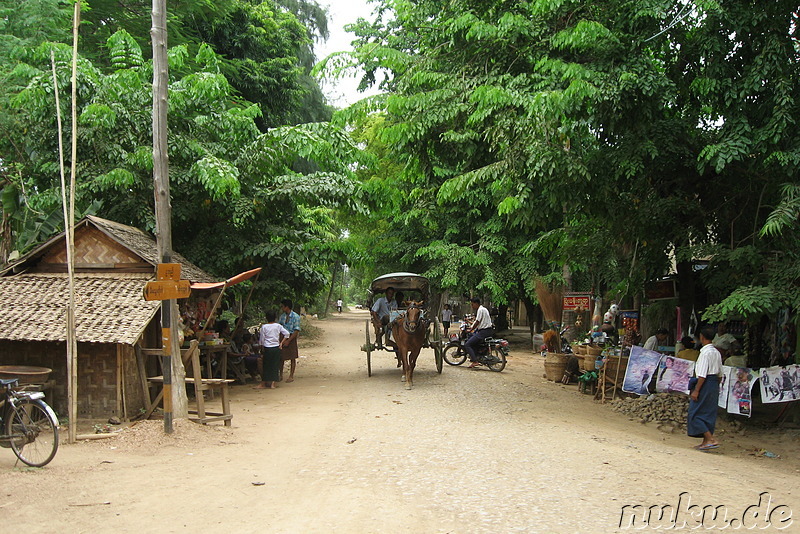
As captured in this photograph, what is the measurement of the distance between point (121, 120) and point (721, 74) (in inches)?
439

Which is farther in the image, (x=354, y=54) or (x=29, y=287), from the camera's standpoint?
(x=354, y=54)

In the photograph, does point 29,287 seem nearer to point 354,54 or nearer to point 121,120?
point 121,120

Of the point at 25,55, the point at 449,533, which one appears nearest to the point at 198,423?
the point at 449,533

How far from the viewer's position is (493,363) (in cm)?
1702

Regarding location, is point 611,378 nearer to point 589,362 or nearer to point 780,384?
point 589,362

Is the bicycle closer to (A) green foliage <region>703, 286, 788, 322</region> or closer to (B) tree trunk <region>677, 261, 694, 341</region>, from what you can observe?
(A) green foliage <region>703, 286, 788, 322</region>

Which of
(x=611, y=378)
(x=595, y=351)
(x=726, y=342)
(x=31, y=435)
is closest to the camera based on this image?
(x=31, y=435)

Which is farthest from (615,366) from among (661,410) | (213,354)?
(213,354)

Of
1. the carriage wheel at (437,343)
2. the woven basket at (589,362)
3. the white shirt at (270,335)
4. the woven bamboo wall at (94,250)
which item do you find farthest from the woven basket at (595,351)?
the woven bamboo wall at (94,250)

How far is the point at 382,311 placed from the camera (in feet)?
51.4

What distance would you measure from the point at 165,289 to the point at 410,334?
6.15 metres

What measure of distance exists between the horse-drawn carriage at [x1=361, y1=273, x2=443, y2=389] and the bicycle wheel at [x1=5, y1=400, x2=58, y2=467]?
24.6 feet

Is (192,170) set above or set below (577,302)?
above

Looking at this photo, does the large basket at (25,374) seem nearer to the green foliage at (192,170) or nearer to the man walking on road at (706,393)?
the green foliage at (192,170)
